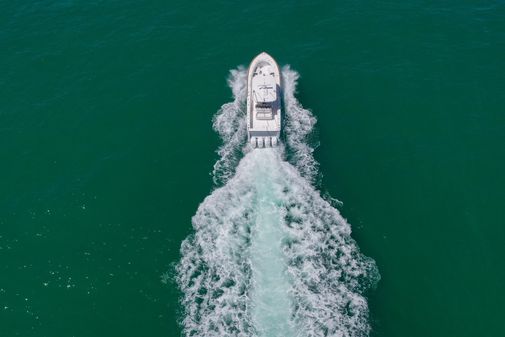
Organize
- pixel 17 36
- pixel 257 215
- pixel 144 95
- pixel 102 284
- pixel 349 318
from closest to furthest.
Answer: pixel 349 318 < pixel 102 284 < pixel 257 215 < pixel 144 95 < pixel 17 36

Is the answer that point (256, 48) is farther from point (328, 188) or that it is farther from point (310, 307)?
point (310, 307)

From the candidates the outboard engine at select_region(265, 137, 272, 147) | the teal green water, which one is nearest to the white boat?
the outboard engine at select_region(265, 137, 272, 147)

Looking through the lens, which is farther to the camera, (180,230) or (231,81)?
(231,81)

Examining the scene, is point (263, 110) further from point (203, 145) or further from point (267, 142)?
point (203, 145)

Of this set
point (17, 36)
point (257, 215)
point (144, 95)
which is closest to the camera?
point (257, 215)

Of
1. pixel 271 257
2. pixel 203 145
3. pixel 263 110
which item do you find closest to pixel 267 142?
pixel 263 110

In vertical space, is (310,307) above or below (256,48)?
below

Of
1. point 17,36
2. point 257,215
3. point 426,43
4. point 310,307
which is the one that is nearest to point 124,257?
point 257,215
